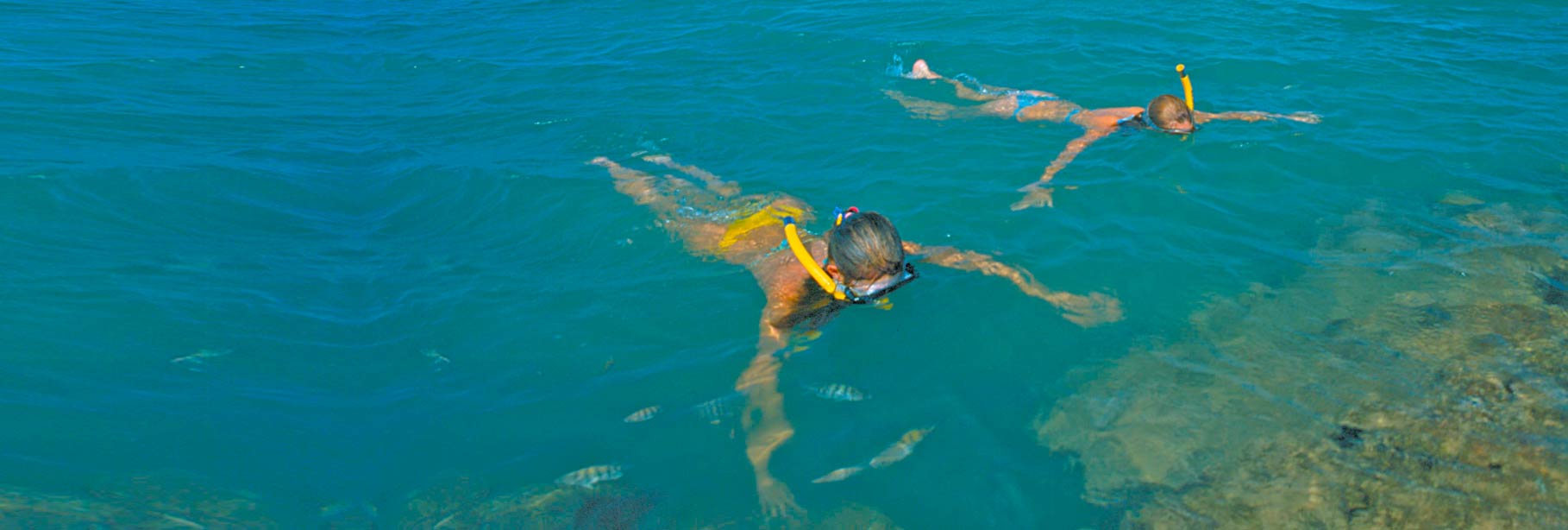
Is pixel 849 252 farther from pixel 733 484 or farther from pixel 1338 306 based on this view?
pixel 1338 306

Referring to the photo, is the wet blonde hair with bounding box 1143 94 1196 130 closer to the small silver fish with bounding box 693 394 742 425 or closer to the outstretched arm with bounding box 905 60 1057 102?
the outstretched arm with bounding box 905 60 1057 102

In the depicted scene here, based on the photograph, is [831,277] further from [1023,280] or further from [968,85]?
[968,85]

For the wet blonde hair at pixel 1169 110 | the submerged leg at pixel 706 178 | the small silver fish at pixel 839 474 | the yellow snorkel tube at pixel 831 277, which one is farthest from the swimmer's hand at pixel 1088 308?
the wet blonde hair at pixel 1169 110

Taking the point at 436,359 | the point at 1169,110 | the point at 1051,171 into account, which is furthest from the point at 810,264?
the point at 1169,110

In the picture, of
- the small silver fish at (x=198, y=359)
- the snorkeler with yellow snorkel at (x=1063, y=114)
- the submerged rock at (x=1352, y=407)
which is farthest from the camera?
the snorkeler with yellow snorkel at (x=1063, y=114)

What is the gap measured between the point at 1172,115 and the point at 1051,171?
1.48 m

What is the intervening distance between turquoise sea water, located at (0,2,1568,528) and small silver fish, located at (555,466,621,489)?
10cm

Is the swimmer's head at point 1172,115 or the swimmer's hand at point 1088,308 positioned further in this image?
the swimmer's head at point 1172,115

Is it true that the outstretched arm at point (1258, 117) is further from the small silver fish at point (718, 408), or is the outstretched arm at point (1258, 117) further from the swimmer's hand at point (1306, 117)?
the small silver fish at point (718, 408)

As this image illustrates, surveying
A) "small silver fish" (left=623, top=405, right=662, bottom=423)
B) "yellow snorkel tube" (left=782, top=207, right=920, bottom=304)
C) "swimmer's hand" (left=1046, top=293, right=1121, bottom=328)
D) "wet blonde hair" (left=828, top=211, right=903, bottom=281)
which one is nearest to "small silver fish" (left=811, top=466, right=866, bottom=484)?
"yellow snorkel tube" (left=782, top=207, right=920, bottom=304)

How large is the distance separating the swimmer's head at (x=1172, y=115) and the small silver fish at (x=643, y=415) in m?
5.99

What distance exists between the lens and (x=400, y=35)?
1466cm

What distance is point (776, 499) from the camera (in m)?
4.50

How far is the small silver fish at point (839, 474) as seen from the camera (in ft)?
15.1
